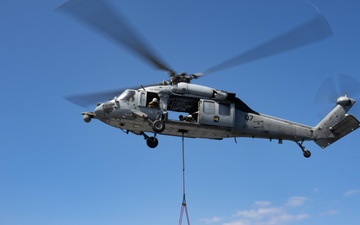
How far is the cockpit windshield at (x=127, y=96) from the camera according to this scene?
19439 mm

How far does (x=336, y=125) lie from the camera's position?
22.2 m

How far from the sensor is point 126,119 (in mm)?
19156

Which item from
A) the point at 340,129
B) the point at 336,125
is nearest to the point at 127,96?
the point at 336,125

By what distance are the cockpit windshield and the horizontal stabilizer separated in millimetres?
9029

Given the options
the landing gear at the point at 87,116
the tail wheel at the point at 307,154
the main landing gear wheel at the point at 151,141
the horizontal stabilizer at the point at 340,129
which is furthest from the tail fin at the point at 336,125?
the landing gear at the point at 87,116

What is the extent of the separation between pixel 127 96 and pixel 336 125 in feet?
33.0

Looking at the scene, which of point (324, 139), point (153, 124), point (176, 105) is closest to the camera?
point (153, 124)

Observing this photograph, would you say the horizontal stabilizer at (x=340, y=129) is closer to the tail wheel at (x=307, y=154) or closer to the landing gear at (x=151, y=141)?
the tail wheel at (x=307, y=154)

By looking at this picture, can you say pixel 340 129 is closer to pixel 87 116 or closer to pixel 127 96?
pixel 127 96

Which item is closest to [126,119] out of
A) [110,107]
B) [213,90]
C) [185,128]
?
Result: [110,107]

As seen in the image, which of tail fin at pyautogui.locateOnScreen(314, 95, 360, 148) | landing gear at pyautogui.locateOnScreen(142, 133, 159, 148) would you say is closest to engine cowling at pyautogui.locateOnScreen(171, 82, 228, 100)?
landing gear at pyautogui.locateOnScreen(142, 133, 159, 148)

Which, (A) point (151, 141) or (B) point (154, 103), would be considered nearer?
(B) point (154, 103)

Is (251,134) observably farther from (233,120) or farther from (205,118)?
(205,118)

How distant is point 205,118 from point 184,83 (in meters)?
1.76
